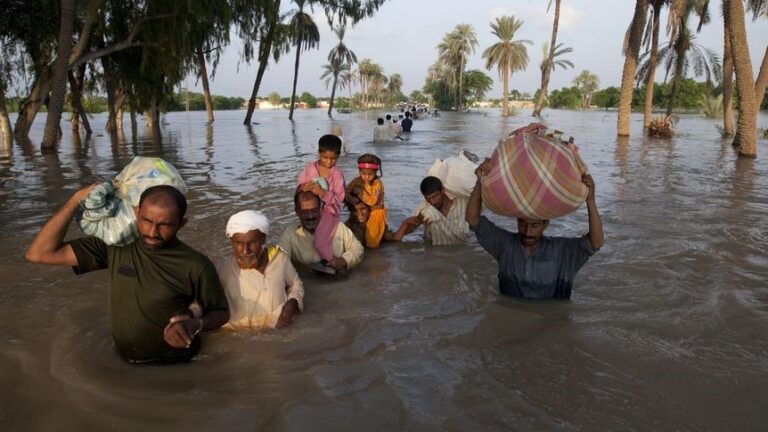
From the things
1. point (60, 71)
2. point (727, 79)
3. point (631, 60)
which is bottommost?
point (60, 71)

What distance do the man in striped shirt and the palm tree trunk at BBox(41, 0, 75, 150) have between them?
43.8 ft

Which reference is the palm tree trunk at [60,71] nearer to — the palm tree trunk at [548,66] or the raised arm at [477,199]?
the raised arm at [477,199]

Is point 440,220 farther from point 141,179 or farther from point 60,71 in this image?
point 60,71

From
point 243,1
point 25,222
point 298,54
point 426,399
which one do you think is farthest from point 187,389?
point 298,54

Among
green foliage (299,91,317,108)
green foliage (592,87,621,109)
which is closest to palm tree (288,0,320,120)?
green foliage (592,87,621,109)

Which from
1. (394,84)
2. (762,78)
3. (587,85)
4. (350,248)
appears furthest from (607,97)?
(350,248)

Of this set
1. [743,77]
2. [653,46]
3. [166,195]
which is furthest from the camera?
[653,46]

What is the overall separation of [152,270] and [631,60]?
2138 centimetres

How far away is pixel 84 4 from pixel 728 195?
18.2 m

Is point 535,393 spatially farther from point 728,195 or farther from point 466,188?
point 728,195

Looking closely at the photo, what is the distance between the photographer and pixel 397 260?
17.3 ft

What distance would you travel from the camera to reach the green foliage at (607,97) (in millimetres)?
82000

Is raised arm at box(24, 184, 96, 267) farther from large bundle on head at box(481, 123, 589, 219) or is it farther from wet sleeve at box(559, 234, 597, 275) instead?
wet sleeve at box(559, 234, 597, 275)

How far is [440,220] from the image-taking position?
18.6 feet
